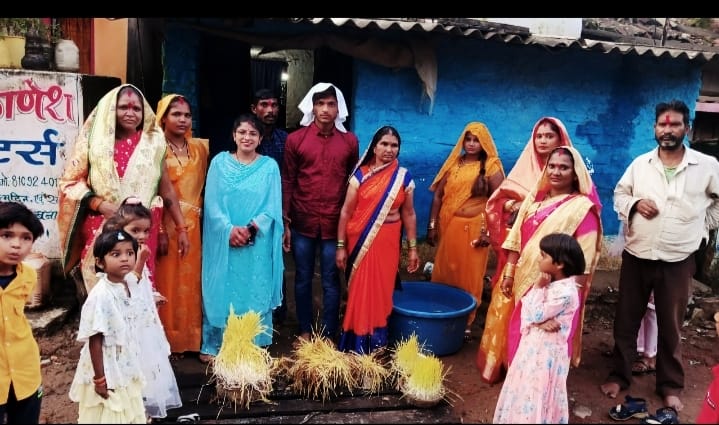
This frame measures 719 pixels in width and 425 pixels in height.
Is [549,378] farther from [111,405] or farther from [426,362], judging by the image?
[111,405]

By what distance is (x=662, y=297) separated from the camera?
12.2 ft

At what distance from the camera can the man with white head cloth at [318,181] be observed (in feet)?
13.2

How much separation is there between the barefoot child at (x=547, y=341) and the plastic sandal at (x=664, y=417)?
995 mm

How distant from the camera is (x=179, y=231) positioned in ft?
12.4

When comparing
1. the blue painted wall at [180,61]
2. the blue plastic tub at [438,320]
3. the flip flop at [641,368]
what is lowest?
the flip flop at [641,368]

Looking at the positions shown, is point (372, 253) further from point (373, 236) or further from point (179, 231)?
point (179, 231)

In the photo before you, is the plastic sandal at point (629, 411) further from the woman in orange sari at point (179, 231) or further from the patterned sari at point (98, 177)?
the patterned sari at point (98, 177)

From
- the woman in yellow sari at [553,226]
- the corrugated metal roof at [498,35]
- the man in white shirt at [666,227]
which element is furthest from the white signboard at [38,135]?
the man in white shirt at [666,227]

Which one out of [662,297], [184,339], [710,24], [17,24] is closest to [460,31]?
[662,297]

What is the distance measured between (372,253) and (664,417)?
2.18 m

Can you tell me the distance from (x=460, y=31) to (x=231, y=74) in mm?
3738

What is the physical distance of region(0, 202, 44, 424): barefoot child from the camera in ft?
8.11

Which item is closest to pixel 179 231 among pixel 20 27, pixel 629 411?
pixel 20 27

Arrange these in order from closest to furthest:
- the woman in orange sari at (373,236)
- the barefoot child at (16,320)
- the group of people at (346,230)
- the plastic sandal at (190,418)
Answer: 1. the barefoot child at (16,320)
2. the group of people at (346,230)
3. the plastic sandal at (190,418)
4. the woman in orange sari at (373,236)
